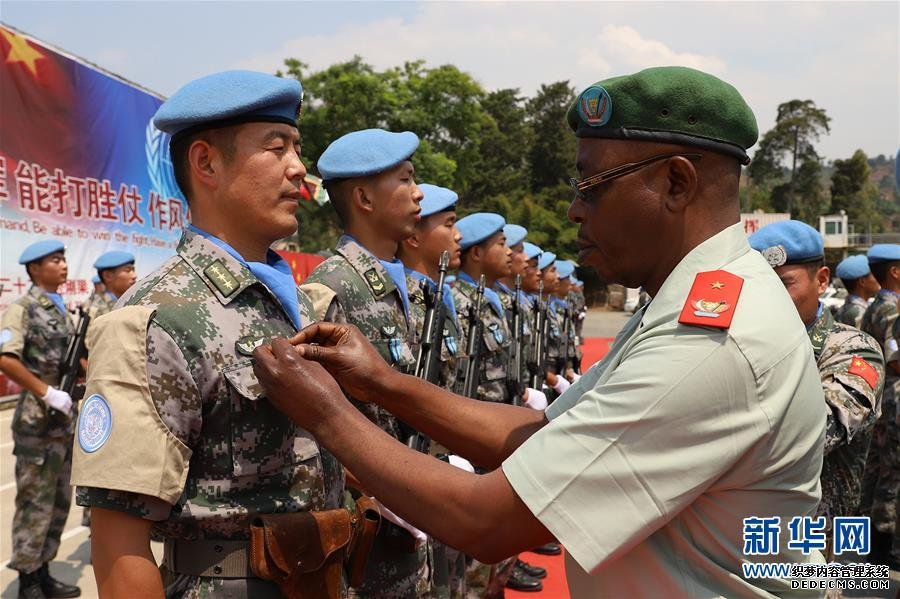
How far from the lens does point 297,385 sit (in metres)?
1.76

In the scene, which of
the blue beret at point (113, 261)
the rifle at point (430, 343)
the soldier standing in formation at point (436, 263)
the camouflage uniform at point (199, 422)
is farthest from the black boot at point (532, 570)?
the blue beret at point (113, 261)

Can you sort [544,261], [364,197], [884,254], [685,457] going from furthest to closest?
[544,261], [884,254], [364,197], [685,457]

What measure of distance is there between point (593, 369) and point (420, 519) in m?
0.65

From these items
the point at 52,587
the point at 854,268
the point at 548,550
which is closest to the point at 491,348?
the point at 548,550

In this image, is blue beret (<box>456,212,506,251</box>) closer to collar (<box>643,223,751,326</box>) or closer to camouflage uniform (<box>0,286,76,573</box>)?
camouflage uniform (<box>0,286,76,573</box>)

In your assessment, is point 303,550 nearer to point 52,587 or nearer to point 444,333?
point 444,333

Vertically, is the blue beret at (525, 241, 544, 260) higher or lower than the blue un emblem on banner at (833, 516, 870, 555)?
higher

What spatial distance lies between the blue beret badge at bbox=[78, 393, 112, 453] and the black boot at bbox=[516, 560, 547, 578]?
188 inches

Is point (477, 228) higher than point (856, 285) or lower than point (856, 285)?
higher

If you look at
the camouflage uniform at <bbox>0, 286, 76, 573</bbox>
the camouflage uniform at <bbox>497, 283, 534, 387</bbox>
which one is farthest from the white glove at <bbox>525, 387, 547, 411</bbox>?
the camouflage uniform at <bbox>0, 286, 76, 573</bbox>

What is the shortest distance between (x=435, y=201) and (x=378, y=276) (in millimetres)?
1639

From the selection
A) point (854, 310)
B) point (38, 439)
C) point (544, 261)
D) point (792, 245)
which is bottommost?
point (38, 439)

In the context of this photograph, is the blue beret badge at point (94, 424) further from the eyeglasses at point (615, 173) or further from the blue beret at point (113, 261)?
the blue beret at point (113, 261)

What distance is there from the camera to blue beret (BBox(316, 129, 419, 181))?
12.3 ft
